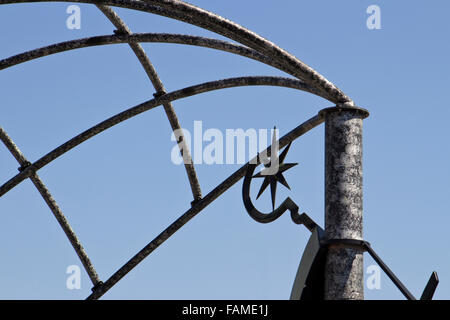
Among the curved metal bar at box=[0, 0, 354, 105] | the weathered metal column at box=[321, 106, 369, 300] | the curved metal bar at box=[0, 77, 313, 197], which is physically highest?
the curved metal bar at box=[0, 77, 313, 197]

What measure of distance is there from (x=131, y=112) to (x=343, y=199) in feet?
27.0

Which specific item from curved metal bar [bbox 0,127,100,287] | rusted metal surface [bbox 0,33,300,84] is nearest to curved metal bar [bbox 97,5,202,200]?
rusted metal surface [bbox 0,33,300,84]

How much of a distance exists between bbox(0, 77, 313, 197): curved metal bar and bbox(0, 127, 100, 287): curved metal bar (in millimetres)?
353

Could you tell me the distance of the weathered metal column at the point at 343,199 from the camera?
343 inches

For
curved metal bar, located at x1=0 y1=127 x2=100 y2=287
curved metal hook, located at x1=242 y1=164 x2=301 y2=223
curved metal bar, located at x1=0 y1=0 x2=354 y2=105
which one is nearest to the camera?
curved metal bar, located at x1=0 y1=0 x2=354 y2=105

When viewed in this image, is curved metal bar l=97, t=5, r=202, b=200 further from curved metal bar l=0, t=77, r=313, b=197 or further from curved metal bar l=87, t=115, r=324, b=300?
curved metal bar l=87, t=115, r=324, b=300

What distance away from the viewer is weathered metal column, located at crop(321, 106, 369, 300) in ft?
28.6

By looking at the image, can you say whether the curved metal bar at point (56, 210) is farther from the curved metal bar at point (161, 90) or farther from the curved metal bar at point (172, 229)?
the curved metal bar at point (161, 90)

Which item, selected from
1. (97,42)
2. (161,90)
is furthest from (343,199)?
(161,90)

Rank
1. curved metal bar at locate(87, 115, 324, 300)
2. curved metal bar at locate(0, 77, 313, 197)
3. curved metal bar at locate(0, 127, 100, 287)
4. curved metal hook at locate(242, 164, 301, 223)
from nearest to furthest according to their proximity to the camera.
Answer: curved metal hook at locate(242, 164, 301, 223), curved metal bar at locate(0, 77, 313, 197), curved metal bar at locate(87, 115, 324, 300), curved metal bar at locate(0, 127, 100, 287)

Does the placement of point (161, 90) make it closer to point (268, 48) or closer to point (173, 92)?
point (173, 92)

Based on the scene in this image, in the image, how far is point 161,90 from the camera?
55.0 ft
